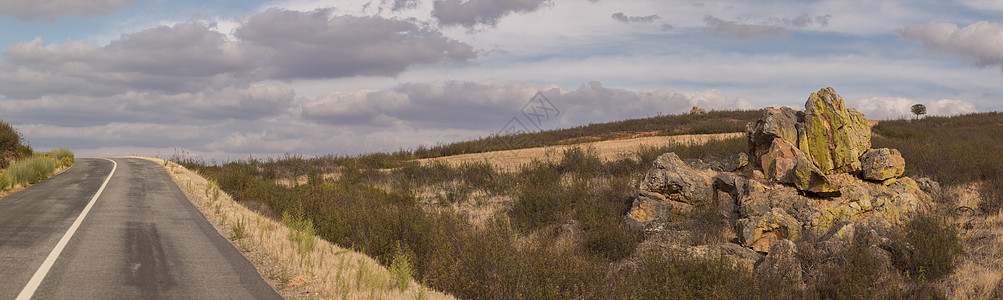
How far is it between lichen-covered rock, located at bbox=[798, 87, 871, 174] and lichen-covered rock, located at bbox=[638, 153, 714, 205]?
7.82 feet

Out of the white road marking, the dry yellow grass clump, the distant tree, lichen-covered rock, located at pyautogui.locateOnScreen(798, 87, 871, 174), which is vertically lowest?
the dry yellow grass clump

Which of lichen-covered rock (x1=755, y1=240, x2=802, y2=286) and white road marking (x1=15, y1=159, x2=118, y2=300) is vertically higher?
white road marking (x1=15, y1=159, x2=118, y2=300)

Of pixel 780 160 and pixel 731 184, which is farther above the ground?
pixel 780 160

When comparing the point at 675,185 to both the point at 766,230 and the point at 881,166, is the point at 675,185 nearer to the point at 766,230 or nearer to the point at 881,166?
the point at 766,230

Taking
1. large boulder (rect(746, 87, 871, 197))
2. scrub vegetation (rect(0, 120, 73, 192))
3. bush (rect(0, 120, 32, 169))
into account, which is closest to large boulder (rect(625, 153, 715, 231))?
large boulder (rect(746, 87, 871, 197))

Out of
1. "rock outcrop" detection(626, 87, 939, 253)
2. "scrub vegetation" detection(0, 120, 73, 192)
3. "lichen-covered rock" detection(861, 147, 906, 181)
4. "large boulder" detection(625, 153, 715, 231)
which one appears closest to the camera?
"rock outcrop" detection(626, 87, 939, 253)

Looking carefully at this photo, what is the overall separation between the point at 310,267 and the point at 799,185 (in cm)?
931

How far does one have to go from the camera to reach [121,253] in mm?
8070

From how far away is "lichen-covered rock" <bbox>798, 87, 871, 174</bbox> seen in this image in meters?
11.0

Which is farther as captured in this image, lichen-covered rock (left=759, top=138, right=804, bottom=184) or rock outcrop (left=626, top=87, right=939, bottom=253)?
lichen-covered rock (left=759, top=138, right=804, bottom=184)

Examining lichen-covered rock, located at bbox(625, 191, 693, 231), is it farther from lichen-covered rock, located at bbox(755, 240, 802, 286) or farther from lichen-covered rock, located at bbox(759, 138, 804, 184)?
lichen-covered rock, located at bbox(755, 240, 802, 286)

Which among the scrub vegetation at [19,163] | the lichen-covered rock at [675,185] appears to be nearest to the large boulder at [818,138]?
the lichen-covered rock at [675,185]

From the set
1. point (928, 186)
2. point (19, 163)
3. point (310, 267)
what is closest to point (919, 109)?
point (928, 186)

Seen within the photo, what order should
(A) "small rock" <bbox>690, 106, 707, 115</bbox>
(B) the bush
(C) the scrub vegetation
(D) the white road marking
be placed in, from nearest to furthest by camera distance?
(D) the white road marking
(C) the scrub vegetation
(B) the bush
(A) "small rock" <bbox>690, 106, 707, 115</bbox>
